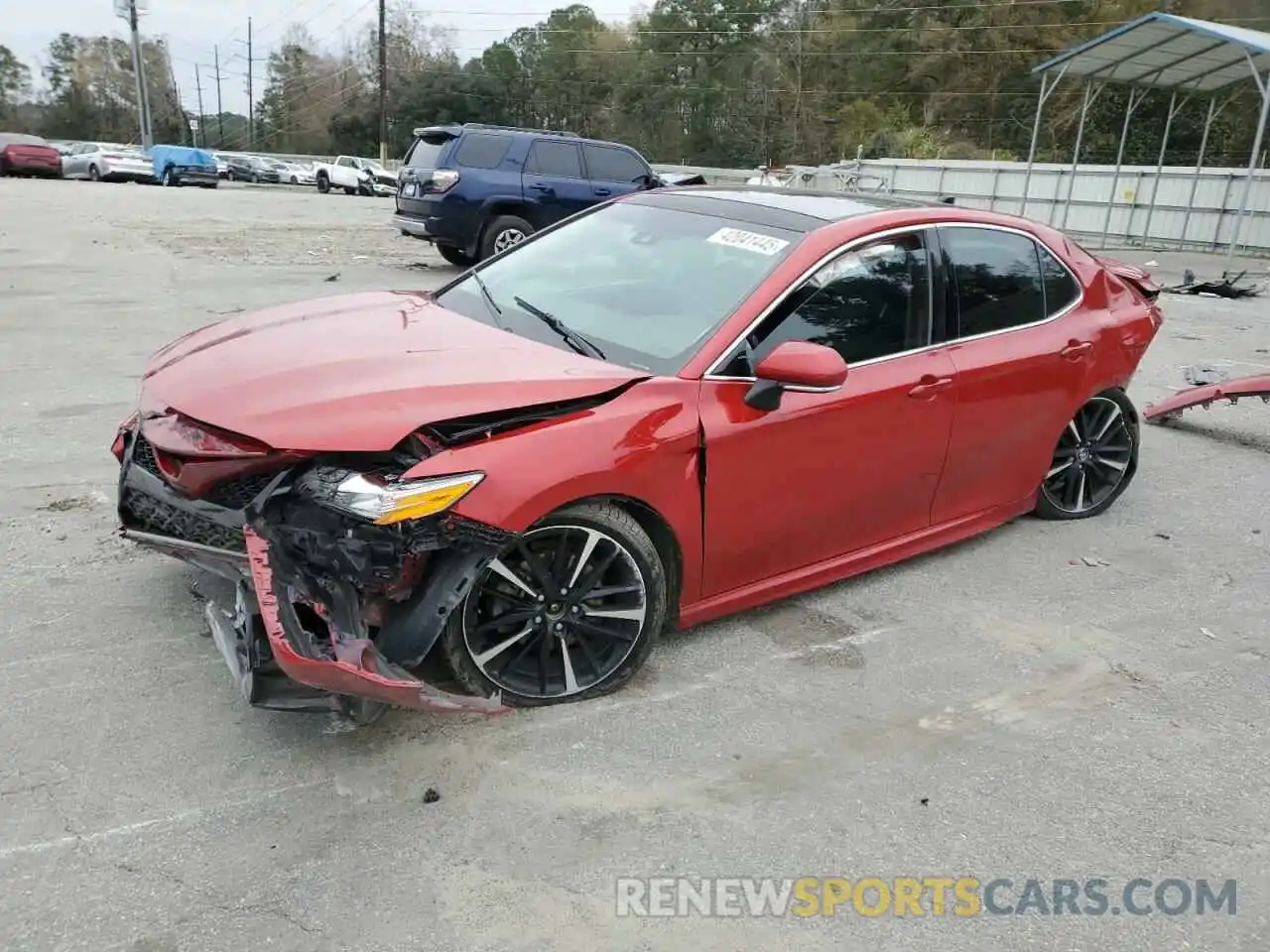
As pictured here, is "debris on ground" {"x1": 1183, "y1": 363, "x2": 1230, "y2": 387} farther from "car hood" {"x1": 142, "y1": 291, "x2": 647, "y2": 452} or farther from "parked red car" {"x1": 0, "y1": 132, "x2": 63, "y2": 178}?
"parked red car" {"x1": 0, "y1": 132, "x2": 63, "y2": 178}

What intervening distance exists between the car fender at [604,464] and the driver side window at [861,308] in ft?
1.09

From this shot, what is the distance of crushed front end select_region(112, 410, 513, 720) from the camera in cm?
A: 266

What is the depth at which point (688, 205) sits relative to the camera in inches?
167

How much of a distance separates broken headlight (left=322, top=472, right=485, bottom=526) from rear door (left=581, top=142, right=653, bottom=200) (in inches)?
445

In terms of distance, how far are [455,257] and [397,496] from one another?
11837 millimetres

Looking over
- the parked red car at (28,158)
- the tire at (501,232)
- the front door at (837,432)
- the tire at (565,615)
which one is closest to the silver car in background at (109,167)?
the parked red car at (28,158)

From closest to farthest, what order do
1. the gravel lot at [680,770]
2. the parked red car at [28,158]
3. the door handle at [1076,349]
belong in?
the gravel lot at [680,770]
the door handle at [1076,349]
the parked red car at [28,158]

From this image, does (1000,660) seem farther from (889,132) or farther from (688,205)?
(889,132)

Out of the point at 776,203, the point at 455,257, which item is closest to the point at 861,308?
the point at 776,203

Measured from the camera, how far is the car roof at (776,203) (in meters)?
3.93

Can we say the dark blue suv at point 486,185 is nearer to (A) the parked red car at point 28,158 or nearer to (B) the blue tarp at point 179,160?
(B) the blue tarp at point 179,160

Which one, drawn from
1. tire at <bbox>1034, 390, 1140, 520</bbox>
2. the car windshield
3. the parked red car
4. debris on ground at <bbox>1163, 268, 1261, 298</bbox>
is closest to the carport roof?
debris on ground at <bbox>1163, 268, 1261, 298</bbox>

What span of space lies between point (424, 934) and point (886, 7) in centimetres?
6457

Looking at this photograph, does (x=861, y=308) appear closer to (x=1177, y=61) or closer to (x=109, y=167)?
→ (x=1177, y=61)
